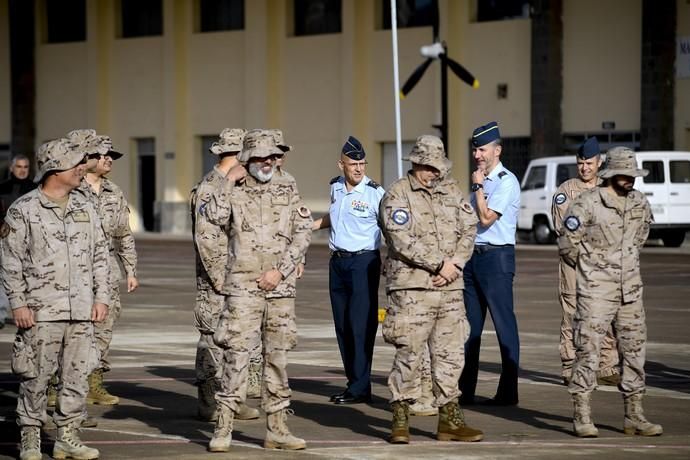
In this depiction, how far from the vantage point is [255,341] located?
10219 mm

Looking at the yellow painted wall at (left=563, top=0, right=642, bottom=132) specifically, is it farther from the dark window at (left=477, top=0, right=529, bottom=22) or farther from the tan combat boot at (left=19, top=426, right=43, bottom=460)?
the tan combat boot at (left=19, top=426, right=43, bottom=460)

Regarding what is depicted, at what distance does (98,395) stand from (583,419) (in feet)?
13.0

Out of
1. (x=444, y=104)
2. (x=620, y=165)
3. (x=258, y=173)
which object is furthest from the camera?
(x=444, y=104)

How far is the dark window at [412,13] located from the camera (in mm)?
46062

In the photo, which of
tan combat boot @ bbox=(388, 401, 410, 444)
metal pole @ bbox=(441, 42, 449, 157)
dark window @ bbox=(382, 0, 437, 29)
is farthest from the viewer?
dark window @ bbox=(382, 0, 437, 29)

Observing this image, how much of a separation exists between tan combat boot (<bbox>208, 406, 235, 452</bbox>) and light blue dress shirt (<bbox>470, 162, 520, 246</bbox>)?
3173 mm

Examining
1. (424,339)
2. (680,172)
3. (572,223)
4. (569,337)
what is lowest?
(569,337)

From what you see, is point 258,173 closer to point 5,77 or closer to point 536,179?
point 536,179

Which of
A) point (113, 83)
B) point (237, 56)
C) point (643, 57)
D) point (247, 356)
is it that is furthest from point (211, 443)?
point (113, 83)

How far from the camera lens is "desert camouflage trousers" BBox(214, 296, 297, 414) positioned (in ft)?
33.3

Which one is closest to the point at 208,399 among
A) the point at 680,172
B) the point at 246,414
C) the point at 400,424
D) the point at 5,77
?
the point at 246,414

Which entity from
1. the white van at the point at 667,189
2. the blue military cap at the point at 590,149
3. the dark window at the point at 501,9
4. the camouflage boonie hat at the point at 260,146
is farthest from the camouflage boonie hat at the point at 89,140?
the dark window at the point at 501,9

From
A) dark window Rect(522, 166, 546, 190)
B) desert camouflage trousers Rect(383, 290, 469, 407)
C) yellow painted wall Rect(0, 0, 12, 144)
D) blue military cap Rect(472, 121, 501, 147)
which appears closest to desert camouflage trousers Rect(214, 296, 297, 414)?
desert camouflage trousers Rect(383, 290, 469, 407)

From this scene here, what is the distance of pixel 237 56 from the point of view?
50156 mm
